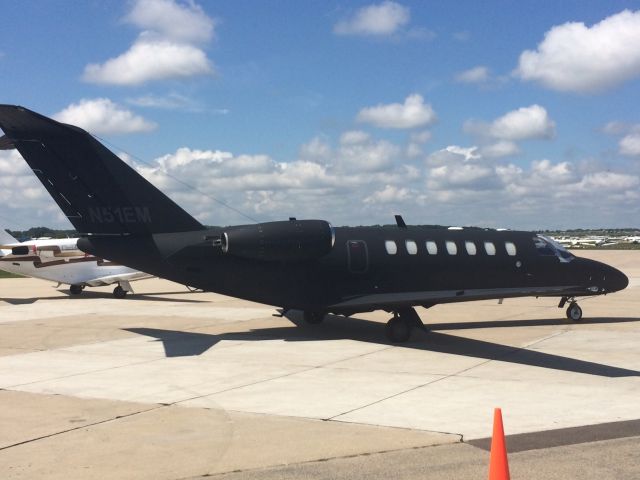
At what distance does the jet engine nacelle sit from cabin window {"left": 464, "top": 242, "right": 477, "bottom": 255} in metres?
4.15

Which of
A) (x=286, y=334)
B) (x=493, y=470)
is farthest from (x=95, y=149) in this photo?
(x=493, y=470)

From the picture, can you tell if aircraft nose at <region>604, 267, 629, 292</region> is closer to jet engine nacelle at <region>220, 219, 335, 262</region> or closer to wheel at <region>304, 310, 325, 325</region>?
wheel at <region>304, 310, 325, 325</region>

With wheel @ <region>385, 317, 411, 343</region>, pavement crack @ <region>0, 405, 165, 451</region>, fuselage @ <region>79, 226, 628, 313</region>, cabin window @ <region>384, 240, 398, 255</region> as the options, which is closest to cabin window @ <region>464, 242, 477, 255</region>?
fuselage @ <region>79, 226, 628, 313</region>

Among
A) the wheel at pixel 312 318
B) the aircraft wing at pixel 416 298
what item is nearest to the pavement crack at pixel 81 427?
the aircraft wing at pixel 416 298

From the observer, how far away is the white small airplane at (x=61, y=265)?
30781 mm

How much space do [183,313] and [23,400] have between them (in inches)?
528

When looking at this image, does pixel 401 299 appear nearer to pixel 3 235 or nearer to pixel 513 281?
pixel 513 281

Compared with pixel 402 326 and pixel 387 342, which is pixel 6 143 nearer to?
pixel 387 342

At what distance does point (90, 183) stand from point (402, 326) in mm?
8536

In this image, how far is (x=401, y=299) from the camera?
1628 centimetres

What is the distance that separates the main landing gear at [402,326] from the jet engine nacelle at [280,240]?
2507 mm

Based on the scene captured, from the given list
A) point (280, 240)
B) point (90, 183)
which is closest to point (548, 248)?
point (280, 240)

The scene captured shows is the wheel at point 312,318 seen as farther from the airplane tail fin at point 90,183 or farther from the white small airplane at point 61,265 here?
the white small airplane at point 61,265

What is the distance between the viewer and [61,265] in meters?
31.1
